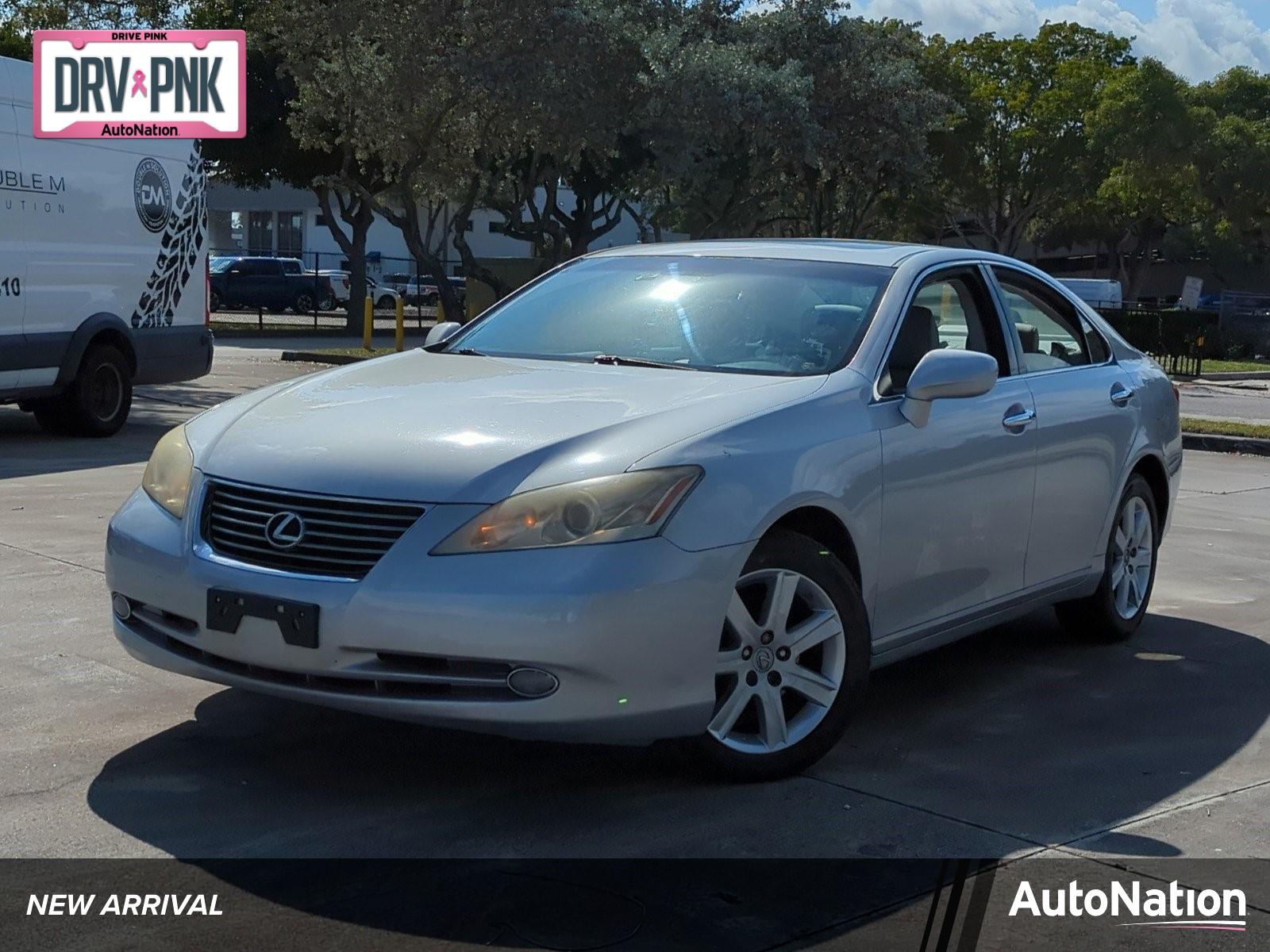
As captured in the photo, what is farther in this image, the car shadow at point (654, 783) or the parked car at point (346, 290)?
the parked car at point (346, 290)

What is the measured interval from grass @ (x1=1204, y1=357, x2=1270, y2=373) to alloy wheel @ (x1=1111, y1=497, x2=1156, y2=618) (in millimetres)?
27081

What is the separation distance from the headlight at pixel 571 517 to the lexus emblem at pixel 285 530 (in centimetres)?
41

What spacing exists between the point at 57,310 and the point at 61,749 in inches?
347

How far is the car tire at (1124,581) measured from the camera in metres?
6.84

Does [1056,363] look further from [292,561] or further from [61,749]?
[61,749]

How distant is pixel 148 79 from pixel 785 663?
25.7 m

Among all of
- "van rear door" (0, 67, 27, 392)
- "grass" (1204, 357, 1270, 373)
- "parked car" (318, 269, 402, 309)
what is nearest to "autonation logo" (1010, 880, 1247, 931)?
"van rear door" (0, 67, 27, 392)

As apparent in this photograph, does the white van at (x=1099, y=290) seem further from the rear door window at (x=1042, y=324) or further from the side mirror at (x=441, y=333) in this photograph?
the side mirror at (x=441, y=333)

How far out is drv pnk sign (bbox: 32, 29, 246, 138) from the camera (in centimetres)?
2370

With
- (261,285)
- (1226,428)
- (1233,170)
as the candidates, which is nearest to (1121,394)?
(1226,428)

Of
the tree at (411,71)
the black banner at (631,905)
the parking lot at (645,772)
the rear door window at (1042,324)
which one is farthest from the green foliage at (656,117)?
the black banner at (631,905)

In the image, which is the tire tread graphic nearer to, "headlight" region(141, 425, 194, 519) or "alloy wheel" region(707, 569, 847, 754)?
"headlight" region(141, 425, 194, 519)

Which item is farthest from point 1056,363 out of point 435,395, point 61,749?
point 61,749

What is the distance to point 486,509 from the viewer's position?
4.34 m
